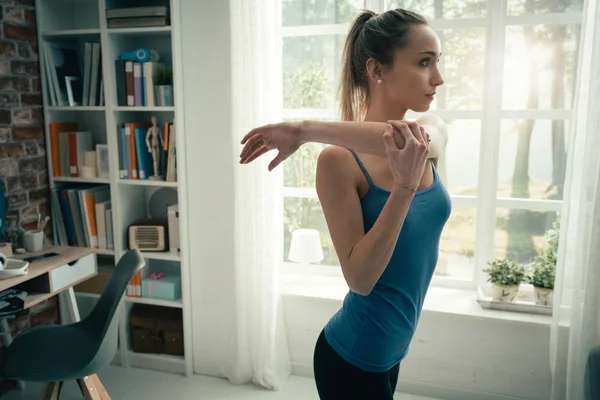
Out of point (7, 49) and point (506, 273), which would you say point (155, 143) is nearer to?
point (7, 49)

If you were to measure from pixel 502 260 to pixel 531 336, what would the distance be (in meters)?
0.38

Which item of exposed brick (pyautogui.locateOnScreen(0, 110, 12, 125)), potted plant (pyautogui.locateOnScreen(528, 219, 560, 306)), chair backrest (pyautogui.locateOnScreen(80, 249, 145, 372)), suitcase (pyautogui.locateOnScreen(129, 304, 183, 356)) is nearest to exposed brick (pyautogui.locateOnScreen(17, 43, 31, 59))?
exposed brick (pyautogui.locateOnScreen(0, 110, 12, 125))

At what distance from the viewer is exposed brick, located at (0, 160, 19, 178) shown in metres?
2.78

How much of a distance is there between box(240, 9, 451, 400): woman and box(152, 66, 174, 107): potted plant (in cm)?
175

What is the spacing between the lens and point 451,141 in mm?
2807

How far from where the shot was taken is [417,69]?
1241 mm

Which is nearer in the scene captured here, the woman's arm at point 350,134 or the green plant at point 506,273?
the woman's arm at point 350,134

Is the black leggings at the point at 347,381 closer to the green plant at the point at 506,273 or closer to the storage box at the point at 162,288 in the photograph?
the green plant at the point at 506,273

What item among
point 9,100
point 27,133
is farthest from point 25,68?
point 27,133

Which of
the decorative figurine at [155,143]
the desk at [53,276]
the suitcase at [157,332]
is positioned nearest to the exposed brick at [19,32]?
the decorative figurine at [155,143]

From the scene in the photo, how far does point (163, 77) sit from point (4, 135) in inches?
34.4

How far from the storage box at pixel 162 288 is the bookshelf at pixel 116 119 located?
0.12ft

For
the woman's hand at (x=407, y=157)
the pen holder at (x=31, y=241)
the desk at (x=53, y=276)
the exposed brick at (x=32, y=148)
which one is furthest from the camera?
the exposed brick at (x=32, y=148)

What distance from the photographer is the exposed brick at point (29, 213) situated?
2.94m
